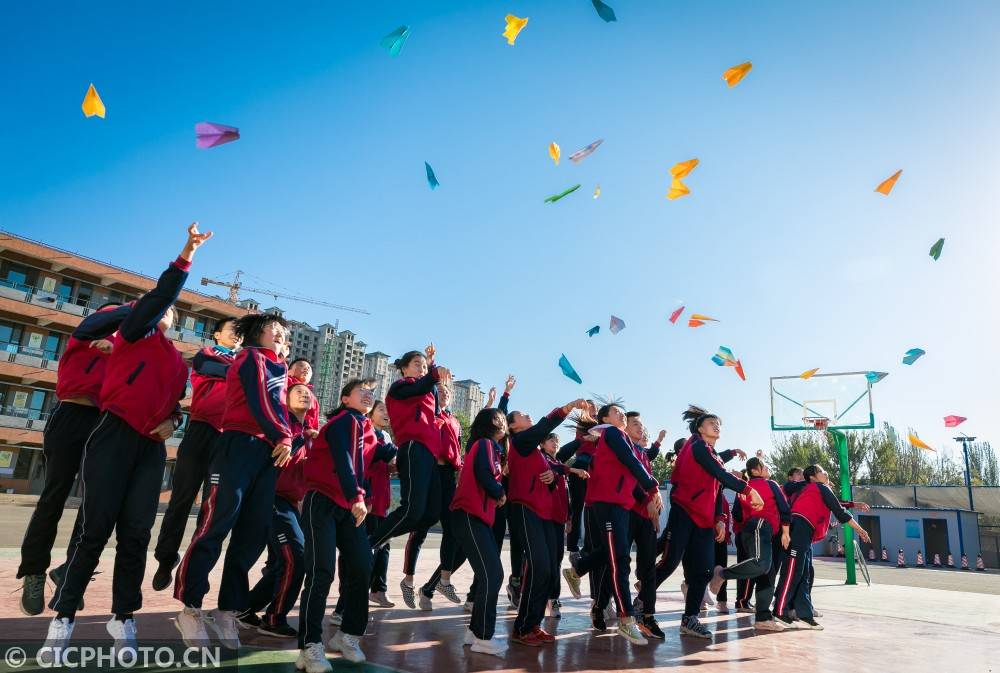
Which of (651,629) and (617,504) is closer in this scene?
(617,504)

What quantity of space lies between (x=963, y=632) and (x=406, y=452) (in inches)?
266

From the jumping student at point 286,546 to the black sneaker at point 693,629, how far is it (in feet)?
11.6

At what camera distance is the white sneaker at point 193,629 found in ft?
11.7

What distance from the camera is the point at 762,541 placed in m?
7.02

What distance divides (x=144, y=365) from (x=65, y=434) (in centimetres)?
78

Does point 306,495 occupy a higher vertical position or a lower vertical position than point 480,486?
lower

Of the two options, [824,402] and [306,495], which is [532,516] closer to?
[306,495]

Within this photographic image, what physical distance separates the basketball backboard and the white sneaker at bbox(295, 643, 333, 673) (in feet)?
48.7

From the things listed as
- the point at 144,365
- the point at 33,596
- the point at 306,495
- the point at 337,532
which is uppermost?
the point at 144,365

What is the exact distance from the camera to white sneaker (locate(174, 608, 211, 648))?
11.7 ft

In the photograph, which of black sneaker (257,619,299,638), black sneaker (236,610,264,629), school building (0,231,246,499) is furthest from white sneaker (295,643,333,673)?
school building (0,231,246,499)

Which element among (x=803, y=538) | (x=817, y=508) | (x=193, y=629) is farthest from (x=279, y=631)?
(x=817, y=508)

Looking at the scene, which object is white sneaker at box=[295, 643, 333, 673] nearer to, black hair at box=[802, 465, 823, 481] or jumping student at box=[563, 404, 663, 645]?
jumping student at box=[563, 404, 663, 645]

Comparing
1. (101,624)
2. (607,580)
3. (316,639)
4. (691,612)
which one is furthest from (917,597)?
(101,624)
